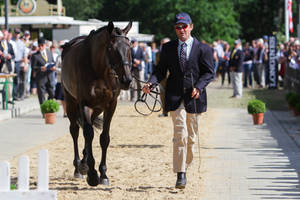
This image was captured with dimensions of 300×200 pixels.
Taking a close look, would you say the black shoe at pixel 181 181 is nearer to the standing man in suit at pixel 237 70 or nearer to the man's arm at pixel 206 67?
the man's arm at pixel 206 67

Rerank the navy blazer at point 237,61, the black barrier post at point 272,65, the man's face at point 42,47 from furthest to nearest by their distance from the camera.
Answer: the black barrier post at point 272,65 < the navy blazer at point 237,61 < the man's face at point 42,47

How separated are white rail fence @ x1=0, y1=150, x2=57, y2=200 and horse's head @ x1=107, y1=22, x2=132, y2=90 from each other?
2293 mm

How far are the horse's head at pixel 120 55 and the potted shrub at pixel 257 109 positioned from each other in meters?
7.35

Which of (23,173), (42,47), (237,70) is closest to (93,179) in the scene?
(23,173)

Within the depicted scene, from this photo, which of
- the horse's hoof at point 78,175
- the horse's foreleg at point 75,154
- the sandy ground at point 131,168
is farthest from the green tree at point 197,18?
the horse's hoof at point 78,175

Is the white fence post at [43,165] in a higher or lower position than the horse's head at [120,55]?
lower

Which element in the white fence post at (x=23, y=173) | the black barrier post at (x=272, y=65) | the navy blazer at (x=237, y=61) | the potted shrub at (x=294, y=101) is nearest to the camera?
the white fence post at (x=23, y=173)

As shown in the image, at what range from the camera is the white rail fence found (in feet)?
19.5

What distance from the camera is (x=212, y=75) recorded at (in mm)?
8633

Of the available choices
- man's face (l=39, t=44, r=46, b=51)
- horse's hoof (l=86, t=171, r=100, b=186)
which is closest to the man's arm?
horse's hoof (l=86, t=171, r=100, b=186)

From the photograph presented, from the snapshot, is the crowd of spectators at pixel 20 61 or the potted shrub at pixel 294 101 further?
the crowd of spectators at pixel 20 61

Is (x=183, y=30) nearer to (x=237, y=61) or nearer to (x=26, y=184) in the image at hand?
(x=26, y=184)

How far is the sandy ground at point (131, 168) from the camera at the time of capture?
8289mm

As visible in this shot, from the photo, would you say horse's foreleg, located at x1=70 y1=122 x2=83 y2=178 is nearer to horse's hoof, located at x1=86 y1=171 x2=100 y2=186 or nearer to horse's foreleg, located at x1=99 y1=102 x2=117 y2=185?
horse's foreleg, located at x1=99 y1=102 x2=117 y2=185
